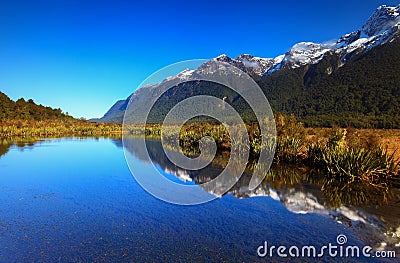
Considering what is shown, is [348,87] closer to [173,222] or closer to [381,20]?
[381,20]

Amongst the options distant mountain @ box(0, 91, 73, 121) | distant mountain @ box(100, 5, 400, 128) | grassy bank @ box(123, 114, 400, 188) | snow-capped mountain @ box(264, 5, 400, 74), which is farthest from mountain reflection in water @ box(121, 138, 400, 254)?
snow-capped mountain @ box(264, 5, 400, 74)

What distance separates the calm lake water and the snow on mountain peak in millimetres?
109515

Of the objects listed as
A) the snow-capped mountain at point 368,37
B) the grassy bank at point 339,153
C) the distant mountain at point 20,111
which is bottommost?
the grassy bank at point 339,153

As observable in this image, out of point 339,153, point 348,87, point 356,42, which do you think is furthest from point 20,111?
point 356,42

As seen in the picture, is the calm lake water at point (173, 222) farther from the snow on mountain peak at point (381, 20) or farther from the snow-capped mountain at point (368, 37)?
the snow on mountain peak at point (381, 20)

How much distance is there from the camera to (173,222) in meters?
5.81

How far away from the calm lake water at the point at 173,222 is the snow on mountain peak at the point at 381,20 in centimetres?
10952

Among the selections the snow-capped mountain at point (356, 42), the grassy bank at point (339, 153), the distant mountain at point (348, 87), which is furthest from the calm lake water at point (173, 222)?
the snow-capped mountain at point (356, 42)

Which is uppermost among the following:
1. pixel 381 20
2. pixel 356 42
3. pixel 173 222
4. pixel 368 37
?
pixel 381 20

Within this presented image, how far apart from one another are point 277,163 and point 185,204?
8036 mm

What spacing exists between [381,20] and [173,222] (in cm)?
12415

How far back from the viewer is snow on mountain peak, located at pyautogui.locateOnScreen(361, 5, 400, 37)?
95.2 meters

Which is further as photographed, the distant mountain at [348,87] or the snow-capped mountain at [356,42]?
the snow-capped mountain at [356,42]

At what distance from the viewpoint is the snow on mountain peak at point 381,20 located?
95169 millimetres
